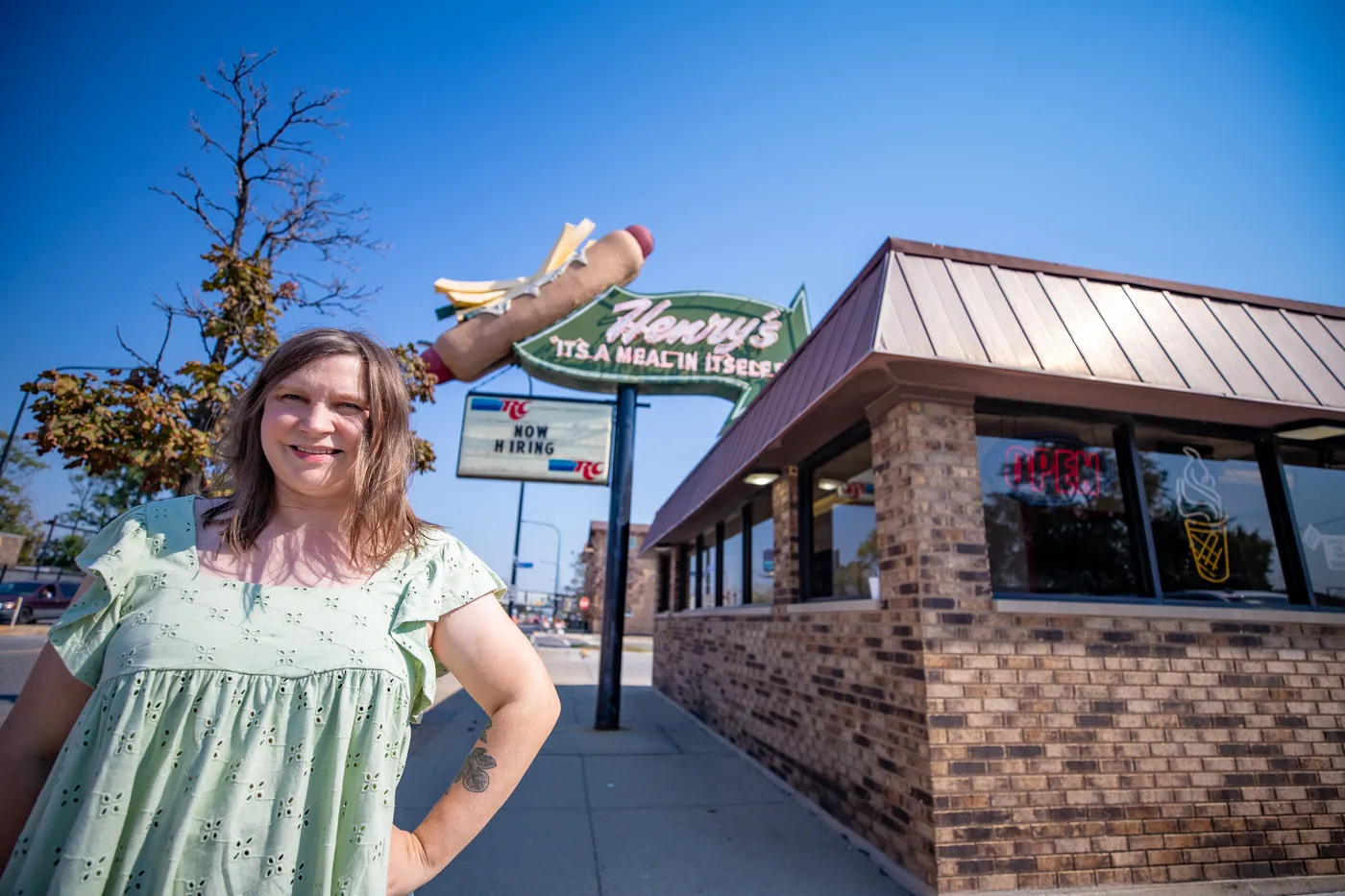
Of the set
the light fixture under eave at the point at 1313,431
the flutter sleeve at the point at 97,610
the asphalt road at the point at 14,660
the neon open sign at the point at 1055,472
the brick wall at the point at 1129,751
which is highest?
the light fixture under eave at the point at 1313,431

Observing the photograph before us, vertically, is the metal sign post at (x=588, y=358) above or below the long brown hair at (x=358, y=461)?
above

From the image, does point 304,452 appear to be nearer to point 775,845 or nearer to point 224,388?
point 775,845

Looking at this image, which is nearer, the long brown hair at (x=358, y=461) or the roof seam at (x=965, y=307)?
the long brown hair at (x=358, y=461)

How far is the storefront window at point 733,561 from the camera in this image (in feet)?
27.0

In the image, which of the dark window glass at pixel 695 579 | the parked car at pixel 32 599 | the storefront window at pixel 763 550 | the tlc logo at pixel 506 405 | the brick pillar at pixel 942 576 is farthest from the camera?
the parked car at pixel 32 599

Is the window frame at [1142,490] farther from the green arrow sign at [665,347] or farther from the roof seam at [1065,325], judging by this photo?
the green arrow sign at [665,347]

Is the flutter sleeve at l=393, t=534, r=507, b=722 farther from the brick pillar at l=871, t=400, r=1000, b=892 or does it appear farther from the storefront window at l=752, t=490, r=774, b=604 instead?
the storefront window at l=752, t=490, r=774, b=604

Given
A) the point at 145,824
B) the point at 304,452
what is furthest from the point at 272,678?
the point at 304,452

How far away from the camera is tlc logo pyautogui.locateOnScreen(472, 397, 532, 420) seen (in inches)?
363

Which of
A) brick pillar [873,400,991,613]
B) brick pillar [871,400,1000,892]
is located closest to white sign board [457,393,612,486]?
brick pillar [871,400,1000,892]

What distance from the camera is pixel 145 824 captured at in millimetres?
1100

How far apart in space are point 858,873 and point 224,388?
6.47 m

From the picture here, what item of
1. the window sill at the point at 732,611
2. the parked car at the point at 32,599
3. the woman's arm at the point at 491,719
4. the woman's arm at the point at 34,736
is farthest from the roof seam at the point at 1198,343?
the parked car at the point at 32,599

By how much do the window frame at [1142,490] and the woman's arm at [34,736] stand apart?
4.59 m
